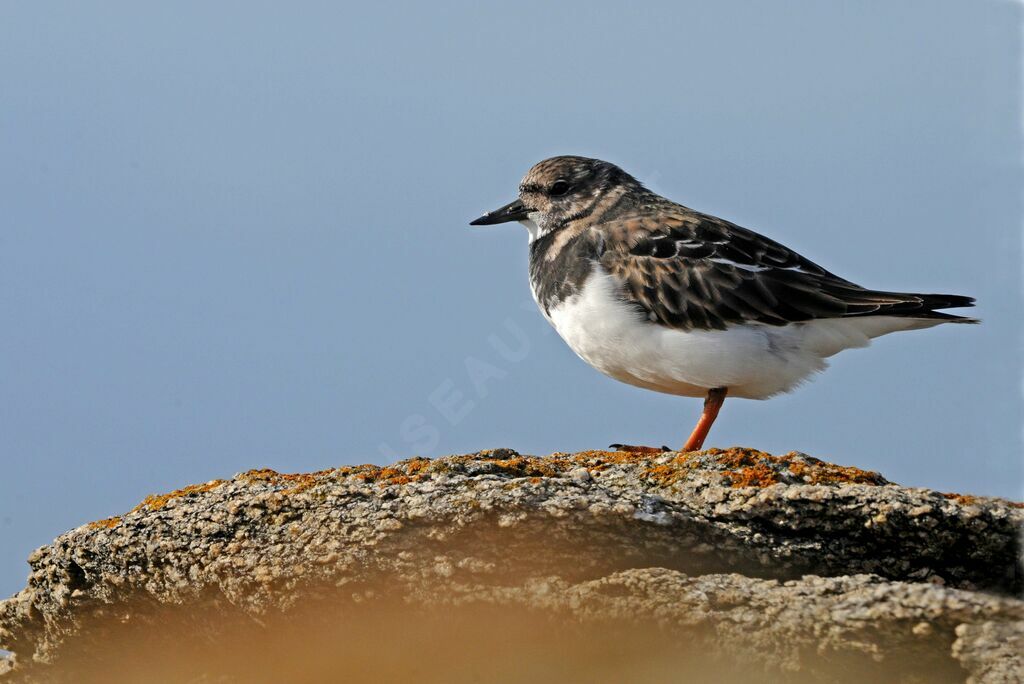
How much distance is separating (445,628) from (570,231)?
546 cm

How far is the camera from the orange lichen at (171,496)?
295 inches

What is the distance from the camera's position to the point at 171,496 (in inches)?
298

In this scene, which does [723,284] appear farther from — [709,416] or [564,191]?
[564,191]

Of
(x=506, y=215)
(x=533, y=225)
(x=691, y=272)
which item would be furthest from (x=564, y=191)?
(x=691, y=272)

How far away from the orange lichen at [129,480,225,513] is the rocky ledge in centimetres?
17

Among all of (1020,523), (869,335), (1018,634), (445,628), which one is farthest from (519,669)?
(869,335)

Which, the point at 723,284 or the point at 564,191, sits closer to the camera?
the point at 723,284

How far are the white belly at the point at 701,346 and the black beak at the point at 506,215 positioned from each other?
80.0 inches

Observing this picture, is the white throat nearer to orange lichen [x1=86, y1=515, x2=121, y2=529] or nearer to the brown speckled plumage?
the brown speckled plumage

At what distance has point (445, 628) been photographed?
642cm

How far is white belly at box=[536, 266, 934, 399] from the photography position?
9.46 meters

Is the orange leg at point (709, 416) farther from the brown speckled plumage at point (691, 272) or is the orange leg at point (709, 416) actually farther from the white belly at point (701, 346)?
the brown speckled plumage at point (691, 272)

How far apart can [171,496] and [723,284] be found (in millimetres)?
5212

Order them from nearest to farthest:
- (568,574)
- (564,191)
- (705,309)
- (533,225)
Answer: (568,574)
(705,309)
(564,191)
(533,225)
